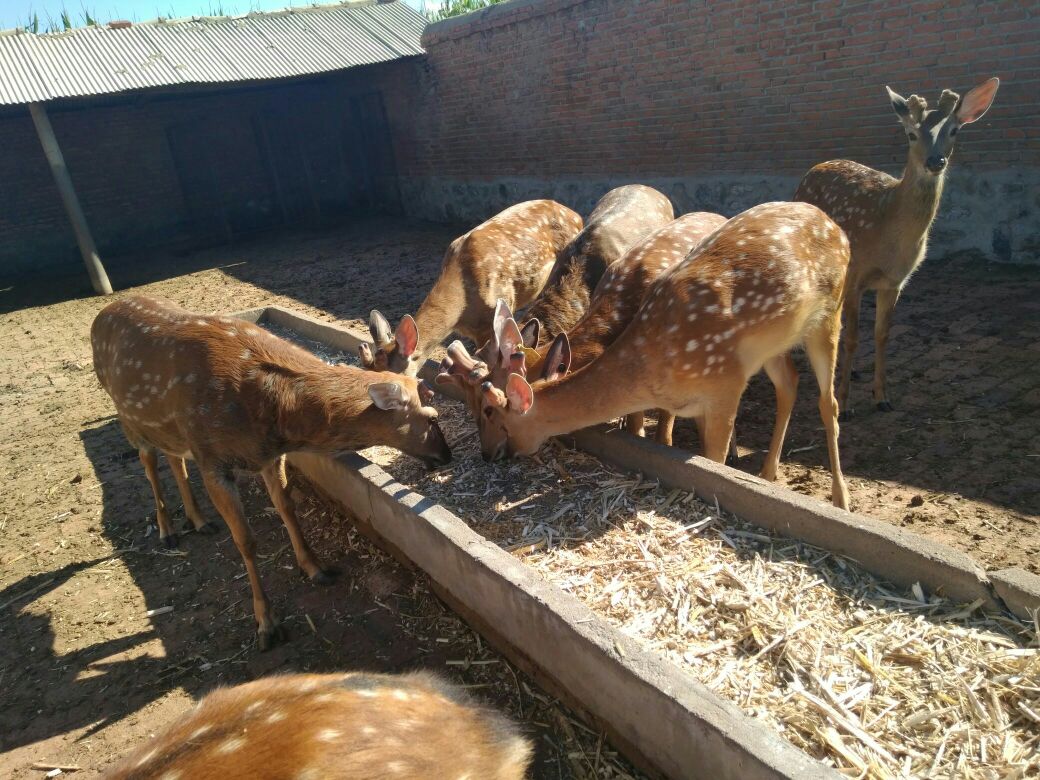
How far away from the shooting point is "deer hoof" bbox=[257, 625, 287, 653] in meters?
3.77

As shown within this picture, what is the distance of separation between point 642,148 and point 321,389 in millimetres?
8331

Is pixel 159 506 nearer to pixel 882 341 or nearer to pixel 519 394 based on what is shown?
pixel 519 394

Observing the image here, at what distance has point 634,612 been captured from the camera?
319 cm

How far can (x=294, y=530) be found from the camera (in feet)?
14.2

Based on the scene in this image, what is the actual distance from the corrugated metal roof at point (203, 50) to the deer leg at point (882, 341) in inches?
484

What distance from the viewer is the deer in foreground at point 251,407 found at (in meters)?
4.00

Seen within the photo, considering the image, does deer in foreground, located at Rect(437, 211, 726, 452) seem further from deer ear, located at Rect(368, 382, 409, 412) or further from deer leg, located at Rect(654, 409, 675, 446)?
deer ear, located at Rect(368, 382, 409, 412)

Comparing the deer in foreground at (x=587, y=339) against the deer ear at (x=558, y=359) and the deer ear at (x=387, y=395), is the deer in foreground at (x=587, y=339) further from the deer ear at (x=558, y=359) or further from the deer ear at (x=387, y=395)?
the deer ear at (x=387, y=395)

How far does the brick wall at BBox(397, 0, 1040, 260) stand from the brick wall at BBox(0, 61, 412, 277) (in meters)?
3.74

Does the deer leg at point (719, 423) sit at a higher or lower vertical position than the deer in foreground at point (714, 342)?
lower

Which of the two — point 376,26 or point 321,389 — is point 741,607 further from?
point 376,26

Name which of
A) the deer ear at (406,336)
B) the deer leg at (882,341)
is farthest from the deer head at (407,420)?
the deer leg at (882,341)

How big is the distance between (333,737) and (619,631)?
3.69 ft

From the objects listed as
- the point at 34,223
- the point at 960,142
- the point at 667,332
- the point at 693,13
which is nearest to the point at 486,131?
the point at 693,13
